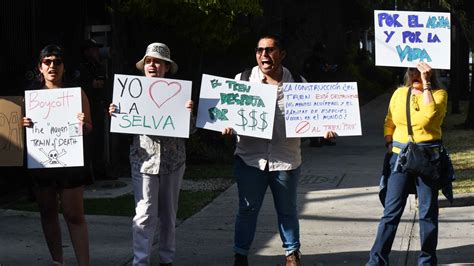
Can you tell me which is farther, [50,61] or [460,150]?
[460,150]

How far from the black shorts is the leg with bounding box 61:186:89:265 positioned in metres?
0.05

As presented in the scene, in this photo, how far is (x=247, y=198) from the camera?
6.86 metres

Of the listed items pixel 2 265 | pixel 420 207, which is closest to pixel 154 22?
pixel 2 265

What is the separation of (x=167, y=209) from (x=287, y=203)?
3.02 ft

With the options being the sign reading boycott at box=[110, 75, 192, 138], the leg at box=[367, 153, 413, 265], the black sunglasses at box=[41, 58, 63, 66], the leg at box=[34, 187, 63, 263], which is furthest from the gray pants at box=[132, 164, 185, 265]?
the leg at box=[367, 153, 413, 265]

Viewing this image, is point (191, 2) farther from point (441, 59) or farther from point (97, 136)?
point (441, 59)

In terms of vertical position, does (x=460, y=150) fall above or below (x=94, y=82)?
below

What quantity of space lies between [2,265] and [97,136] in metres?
4.25

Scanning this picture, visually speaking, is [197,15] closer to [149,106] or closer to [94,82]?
[94,82]

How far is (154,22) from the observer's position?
12.7 metres

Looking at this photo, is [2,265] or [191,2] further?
[191,2]

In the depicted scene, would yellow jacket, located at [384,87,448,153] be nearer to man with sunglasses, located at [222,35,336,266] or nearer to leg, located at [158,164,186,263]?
man with sunglasses, located at [222,35,336,266]

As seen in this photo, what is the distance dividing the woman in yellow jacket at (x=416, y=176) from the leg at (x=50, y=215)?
2.39m

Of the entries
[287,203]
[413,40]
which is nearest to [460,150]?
[413,40]
